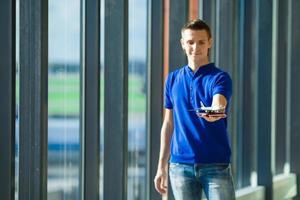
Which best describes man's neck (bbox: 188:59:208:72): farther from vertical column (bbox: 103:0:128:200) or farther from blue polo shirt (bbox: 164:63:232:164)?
vertical column (bbox: 103:0:128:200)

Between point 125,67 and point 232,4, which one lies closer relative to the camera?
point 125,67

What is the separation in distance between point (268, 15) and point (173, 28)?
2.08m

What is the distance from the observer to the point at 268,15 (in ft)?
19.4

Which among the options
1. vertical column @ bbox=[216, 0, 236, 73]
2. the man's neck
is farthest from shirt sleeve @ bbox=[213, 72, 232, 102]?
vertical column @ bbox=[216, 0, 236, 73]

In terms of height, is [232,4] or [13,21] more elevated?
[232,4]

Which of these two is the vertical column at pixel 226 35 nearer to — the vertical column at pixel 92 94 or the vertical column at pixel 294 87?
the vertical column at pixel 294 87

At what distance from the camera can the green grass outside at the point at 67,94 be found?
3.26 m

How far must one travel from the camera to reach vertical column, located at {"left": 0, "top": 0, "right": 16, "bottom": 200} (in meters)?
2.89

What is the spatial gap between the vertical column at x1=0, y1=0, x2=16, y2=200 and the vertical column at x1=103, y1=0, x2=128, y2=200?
2.67ft

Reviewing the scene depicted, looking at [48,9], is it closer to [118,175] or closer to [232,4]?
[118,175]

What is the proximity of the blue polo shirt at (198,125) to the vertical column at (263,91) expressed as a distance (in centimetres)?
300

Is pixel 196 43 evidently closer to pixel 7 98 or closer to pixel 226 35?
pixel 7 98

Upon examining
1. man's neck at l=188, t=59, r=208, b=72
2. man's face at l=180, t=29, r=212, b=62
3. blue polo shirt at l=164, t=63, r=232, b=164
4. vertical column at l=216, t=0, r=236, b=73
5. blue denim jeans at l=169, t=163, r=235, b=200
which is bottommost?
blue denim jeans at l=169, t=163, r=235, b=200

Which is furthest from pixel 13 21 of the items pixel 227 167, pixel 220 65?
pixel 220 65
